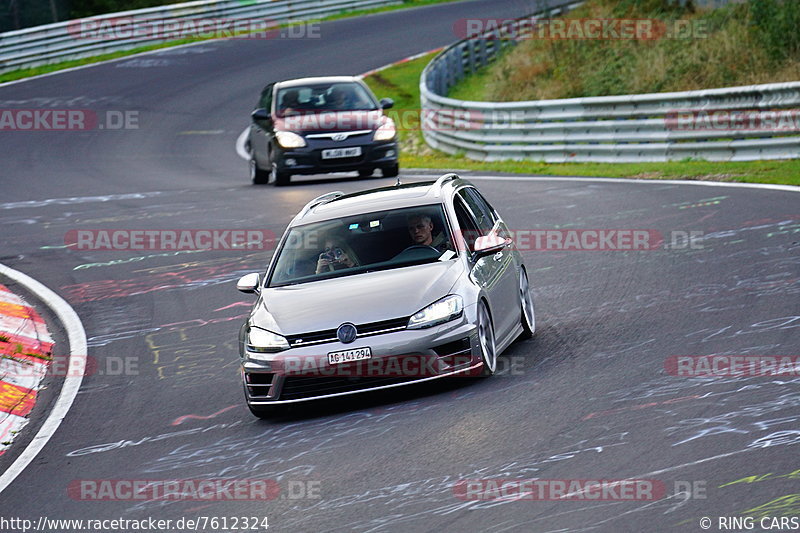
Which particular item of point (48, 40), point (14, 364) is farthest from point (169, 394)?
point (48, 40)

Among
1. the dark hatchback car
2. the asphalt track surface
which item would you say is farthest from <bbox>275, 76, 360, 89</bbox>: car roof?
the asphalt track surface

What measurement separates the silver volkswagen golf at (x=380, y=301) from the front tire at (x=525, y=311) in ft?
0.05

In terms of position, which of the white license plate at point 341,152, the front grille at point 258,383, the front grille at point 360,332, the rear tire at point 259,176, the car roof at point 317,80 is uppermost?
the front grille at point 360,332

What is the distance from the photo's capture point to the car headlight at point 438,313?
8.94 metres

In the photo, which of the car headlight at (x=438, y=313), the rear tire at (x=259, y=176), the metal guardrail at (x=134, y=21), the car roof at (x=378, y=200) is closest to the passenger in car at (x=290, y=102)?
the rear tire at (x=259, y=176)

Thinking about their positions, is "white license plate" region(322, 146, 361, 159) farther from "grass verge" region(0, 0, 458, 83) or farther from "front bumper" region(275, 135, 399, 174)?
"grass verge" region(0, 0, 458, 83)

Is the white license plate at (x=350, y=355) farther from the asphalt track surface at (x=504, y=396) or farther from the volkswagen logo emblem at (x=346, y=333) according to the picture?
the asphalt track surface at (x=504, y=396)

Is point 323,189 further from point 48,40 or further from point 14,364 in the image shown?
point 48,40

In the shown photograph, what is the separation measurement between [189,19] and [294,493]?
40522 millimetres

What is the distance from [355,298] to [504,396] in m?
1.25

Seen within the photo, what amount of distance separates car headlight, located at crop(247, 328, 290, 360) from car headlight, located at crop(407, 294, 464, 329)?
884 millimetres

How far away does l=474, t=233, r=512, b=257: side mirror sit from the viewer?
9.76 metres

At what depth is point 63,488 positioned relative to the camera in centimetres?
792

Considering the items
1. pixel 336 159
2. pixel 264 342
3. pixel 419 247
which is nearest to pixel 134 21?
pixel 336 159
